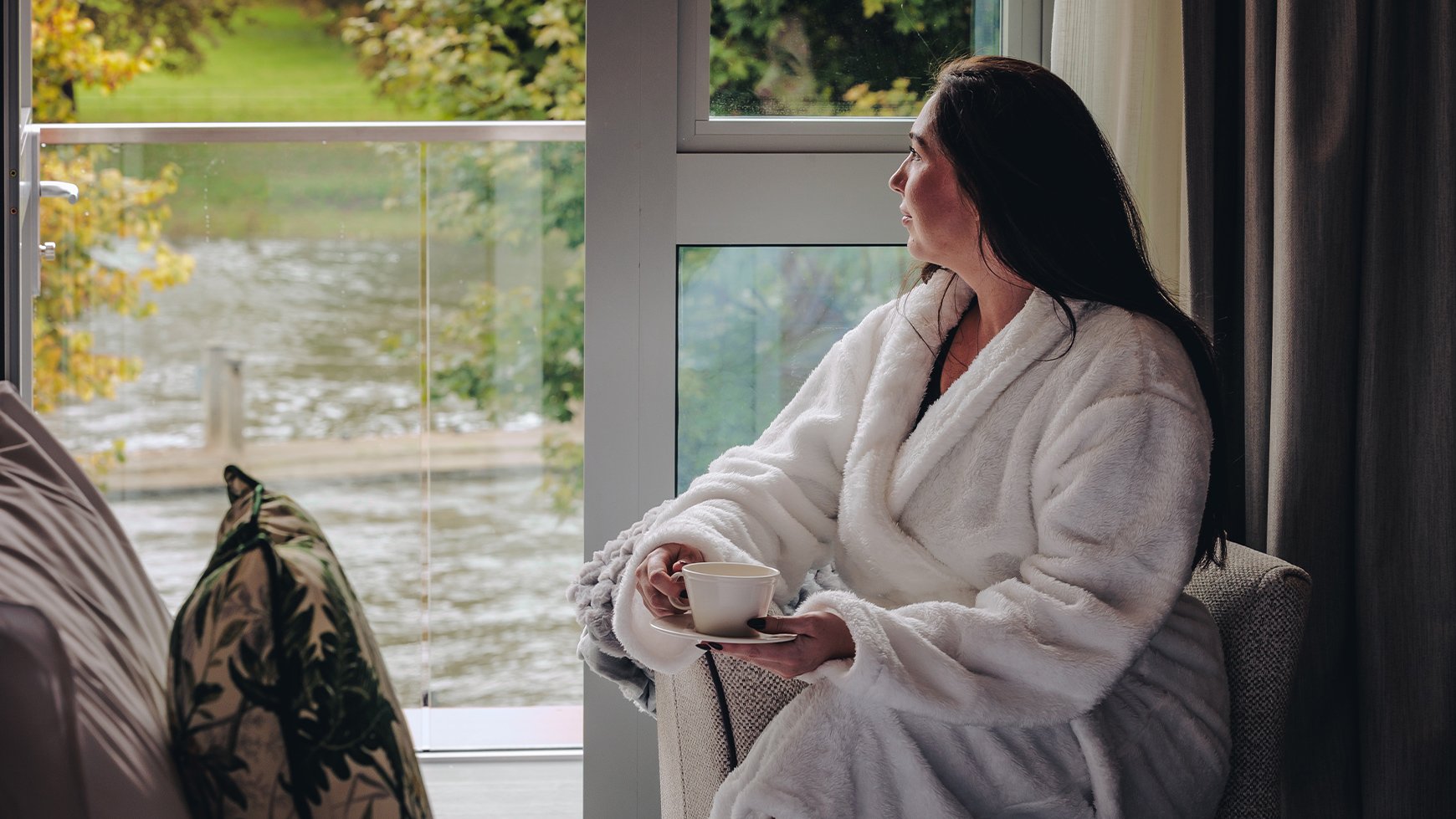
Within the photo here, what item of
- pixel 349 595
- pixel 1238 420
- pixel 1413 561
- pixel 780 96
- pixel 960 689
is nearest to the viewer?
pixel 349 595

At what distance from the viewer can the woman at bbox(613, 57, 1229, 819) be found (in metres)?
1.22

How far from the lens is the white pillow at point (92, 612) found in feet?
2.06

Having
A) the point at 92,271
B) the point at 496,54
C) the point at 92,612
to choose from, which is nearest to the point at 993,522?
the point at 92,612

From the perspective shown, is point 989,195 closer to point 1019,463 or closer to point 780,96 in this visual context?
point 1019,463

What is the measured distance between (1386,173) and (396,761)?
4.92ft

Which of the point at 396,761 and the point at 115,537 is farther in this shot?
the point at 115,537

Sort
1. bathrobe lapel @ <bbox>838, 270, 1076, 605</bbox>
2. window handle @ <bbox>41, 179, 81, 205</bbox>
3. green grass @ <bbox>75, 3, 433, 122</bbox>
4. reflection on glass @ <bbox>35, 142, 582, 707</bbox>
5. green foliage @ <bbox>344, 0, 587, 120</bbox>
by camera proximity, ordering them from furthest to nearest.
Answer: green grass @ <bbox>75, 3, 433, 122</bbox> < green foliage @ <bbox>344, 0, 587, 120</bbox> < reflection on glass @ <bbox>35, 142, 582, 707</bbox> < window handle @ <bbox>41, 179, 81, 205</bbox> < bathrobe lapel @ <bbox>838, 270, 1076, 605</bbox>

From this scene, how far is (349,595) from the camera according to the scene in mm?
793

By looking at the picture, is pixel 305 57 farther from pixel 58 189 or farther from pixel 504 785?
pixel 504 785

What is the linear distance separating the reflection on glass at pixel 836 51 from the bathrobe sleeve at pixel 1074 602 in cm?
103

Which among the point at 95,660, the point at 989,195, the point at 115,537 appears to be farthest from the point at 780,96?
the point at 95,660

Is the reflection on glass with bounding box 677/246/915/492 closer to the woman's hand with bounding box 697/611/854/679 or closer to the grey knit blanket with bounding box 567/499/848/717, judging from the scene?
the grey knit blanket with bounding box 567/499/848/717

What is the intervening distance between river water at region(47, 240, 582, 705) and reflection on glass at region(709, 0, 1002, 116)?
3.05 feet

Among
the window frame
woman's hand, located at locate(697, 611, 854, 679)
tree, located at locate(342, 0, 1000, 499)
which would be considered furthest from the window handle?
woman's hand, located at locate(697, 611, 854, 679)
